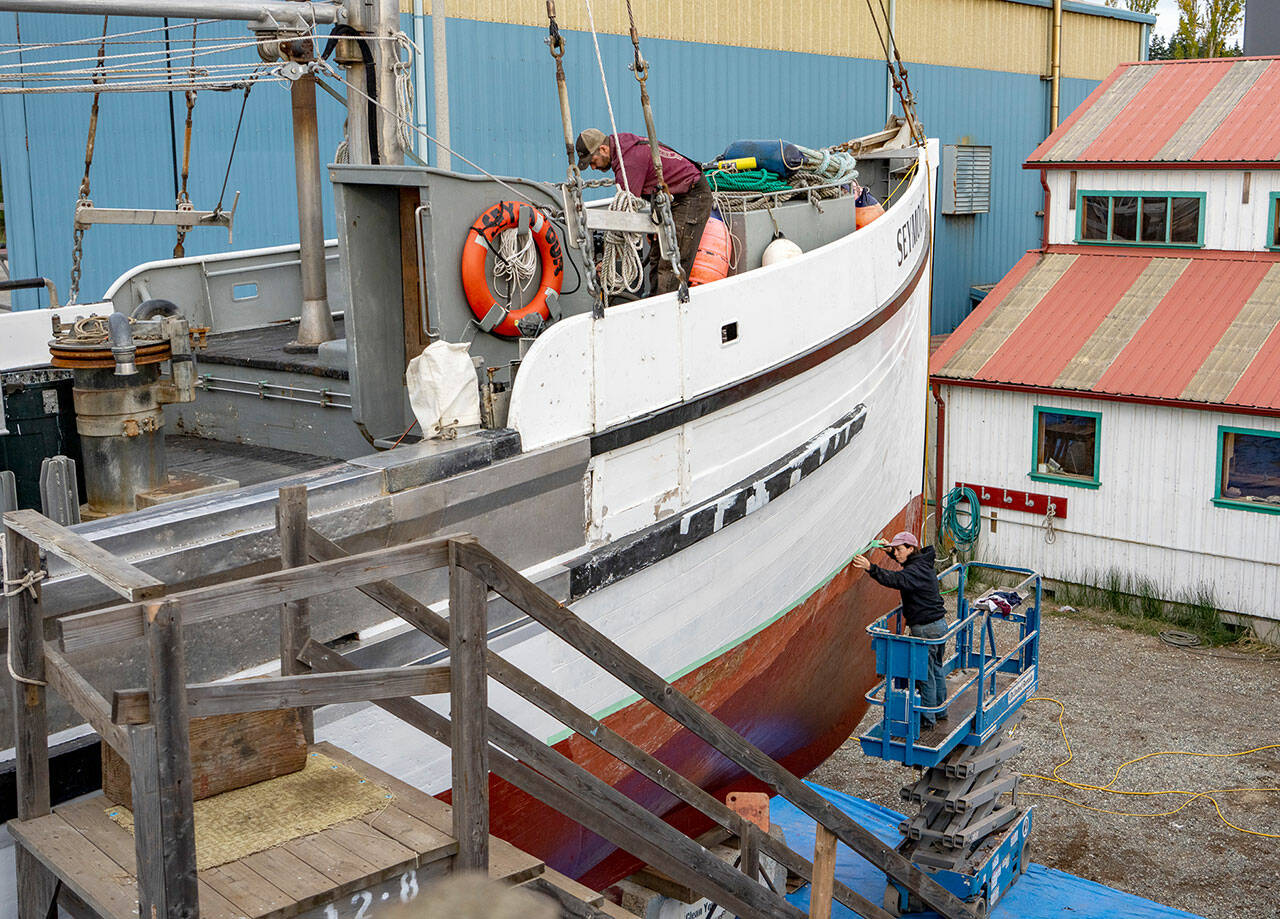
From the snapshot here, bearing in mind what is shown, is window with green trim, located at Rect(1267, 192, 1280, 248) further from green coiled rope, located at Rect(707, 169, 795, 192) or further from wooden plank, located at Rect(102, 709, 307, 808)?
wooden plank, located at Rect(102, 709, 307, 808)

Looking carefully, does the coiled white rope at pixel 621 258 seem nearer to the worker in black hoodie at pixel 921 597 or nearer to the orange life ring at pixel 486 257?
the orange life ring at pixel 486 257

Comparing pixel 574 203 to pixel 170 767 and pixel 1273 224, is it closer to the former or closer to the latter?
pixel 170 767

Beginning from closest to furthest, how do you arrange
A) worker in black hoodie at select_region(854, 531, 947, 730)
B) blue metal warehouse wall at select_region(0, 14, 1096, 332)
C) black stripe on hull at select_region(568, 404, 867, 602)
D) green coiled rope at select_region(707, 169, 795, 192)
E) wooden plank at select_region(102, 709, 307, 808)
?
wooden plank at select_region(102, 709, 307, 808) → black stripe on hull at select_region(568, 404, 867, 602) → worker in black hoodie at select_region(854, 531, 947, 730) → green coiled rope at select_region(707, 169, 795, 192) → blue metal warehouse wall at select_region(0, 14, 1096, 332)

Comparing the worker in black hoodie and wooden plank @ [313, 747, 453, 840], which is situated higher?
wooden plank @ [313, 747, 453, 840]

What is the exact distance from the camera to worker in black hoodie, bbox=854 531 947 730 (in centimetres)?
677

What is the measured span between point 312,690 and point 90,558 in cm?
58

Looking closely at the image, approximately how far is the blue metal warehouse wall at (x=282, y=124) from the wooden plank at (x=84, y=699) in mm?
9193

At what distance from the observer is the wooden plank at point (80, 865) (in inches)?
110

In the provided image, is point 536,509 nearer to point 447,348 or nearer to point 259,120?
point 447,348

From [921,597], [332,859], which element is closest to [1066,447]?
[921,597]

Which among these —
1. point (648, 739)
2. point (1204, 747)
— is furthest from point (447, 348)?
point (1204, 747)

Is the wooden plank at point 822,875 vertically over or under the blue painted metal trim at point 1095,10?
under

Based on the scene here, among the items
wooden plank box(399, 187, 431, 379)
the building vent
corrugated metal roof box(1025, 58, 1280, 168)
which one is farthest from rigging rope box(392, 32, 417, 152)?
the building vent

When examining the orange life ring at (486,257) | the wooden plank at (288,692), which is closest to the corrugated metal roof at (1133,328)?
the orange life ring at (486,257)
